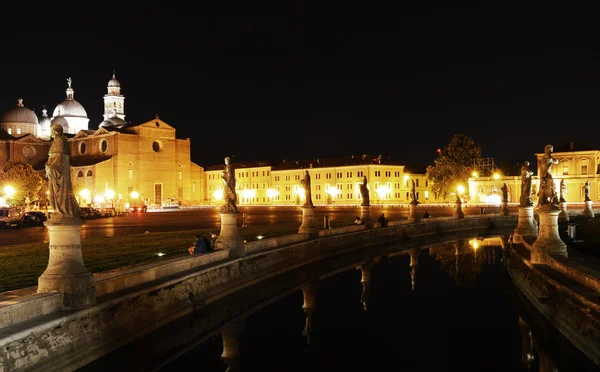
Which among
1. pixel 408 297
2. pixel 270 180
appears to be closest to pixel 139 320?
pixel 408 297

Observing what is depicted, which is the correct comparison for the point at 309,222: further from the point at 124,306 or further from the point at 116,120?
the point at 116,120

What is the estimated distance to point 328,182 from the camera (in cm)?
11206

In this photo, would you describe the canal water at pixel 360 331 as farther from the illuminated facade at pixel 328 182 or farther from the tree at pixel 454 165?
the illuminated facade at pixel 328 182

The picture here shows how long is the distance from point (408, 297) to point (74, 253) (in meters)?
11.8

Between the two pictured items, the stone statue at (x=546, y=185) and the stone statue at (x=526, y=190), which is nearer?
the stone statue at (x=546, y=185)

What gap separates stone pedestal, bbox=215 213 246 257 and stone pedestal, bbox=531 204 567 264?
926 cm

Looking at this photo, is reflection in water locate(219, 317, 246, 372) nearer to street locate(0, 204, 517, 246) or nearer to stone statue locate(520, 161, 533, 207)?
street locate(0, 204, 517, 246)

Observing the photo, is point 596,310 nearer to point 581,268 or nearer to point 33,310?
point 581,268

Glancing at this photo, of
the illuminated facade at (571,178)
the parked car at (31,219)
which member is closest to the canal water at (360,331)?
the parked car at (31,219)

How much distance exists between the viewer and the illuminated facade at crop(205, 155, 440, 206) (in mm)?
108562

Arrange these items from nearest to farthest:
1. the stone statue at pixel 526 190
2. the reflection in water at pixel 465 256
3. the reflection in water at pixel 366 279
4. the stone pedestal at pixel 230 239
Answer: the reflection in water at pixel 366 279, the stone pedestal at pixel 230 239, the reflection in water at pixel 465 256, the stone statue at pixel 526 190

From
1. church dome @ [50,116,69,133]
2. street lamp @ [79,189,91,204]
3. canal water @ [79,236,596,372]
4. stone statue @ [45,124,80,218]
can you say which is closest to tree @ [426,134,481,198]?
Answer: street lamp @ [79,189,91,204]

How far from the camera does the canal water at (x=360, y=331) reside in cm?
1254

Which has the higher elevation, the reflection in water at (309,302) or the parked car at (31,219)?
the parked car at (31,219)
